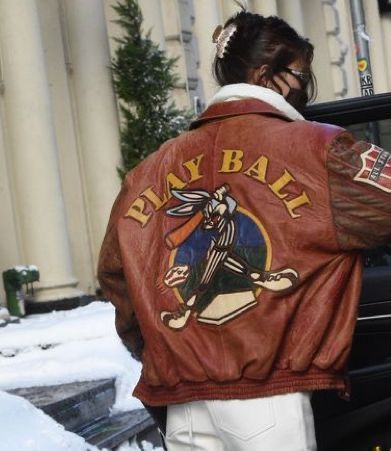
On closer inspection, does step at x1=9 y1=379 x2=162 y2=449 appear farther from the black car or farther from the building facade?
the building facade

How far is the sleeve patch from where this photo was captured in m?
2.69

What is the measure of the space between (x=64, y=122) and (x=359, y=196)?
937 cm

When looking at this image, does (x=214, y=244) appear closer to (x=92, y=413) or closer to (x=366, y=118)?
(x=366, y=118)

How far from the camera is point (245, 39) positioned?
9.64 feet

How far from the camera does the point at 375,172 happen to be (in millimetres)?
2699

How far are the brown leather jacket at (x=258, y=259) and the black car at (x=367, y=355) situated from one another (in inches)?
19.5

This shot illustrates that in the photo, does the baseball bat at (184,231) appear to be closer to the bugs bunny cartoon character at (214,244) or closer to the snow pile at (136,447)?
the bugs bunny cartoon character at (214,244)

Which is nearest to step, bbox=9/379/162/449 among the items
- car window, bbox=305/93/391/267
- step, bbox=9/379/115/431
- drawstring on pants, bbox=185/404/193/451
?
step, bbox=9/379/115/431

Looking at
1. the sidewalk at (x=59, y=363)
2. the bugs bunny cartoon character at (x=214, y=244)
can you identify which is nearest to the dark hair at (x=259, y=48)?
the bugs bunny cartoon character at (x=214, y=244)

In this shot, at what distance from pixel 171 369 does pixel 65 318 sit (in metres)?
6.99

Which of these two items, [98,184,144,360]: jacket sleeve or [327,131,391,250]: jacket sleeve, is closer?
[327,131,391,250]: jacket sleeve

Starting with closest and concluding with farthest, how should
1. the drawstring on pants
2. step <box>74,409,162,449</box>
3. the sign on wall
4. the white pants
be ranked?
the white pants < the drawstring on pants < step <box>74,409,162,449</box> < the sign on wall

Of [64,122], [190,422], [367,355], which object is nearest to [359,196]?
[190,422]

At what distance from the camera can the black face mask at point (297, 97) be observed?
2.98m
